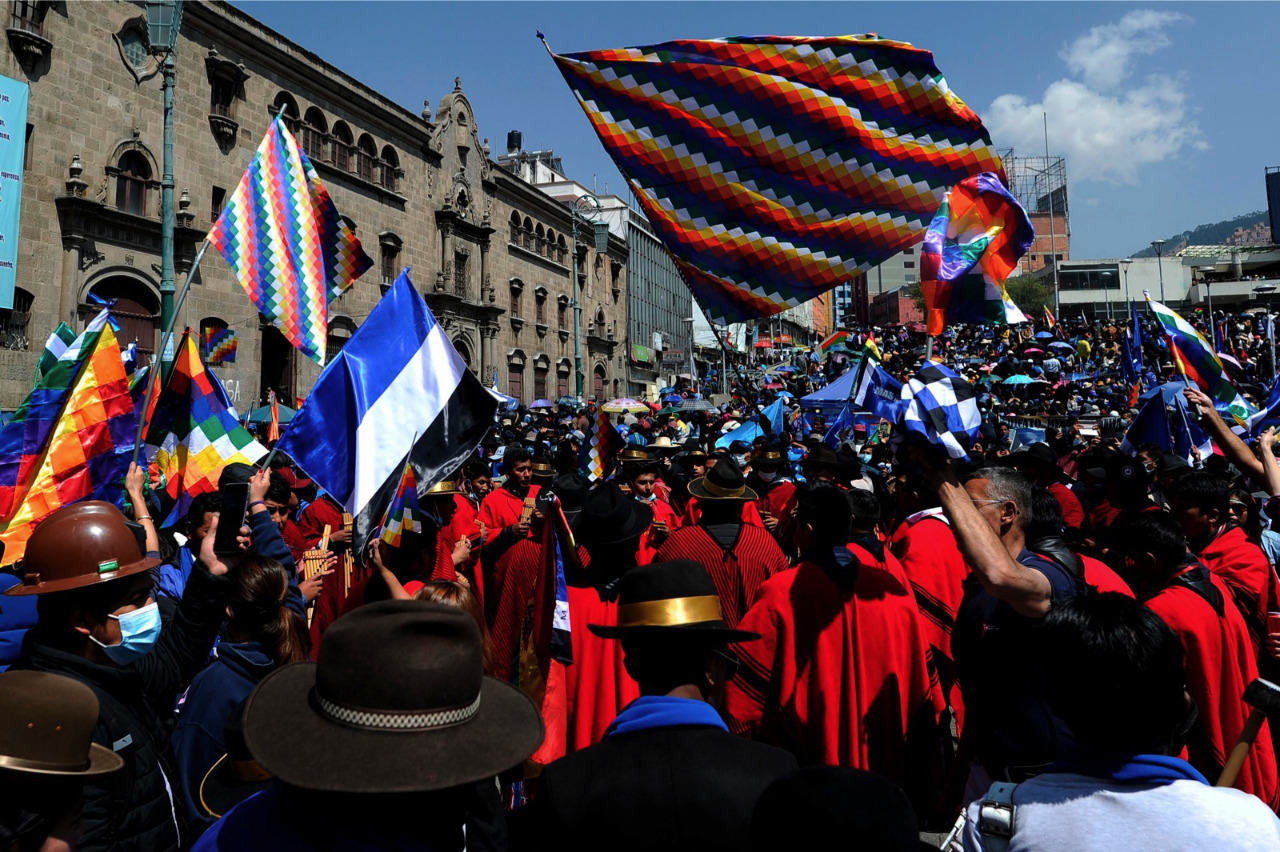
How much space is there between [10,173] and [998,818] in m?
21.7

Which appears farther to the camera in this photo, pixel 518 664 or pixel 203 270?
pixel 203 270

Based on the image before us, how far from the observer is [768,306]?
189 inches

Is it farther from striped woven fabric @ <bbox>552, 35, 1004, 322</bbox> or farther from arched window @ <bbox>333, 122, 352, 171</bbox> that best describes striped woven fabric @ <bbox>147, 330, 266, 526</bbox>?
arched window @ <bbox>333, 122, 352, 171</bbox>

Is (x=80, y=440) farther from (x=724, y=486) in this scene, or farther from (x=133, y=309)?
(x=133, y=309)

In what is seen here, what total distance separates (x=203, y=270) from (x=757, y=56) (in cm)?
2244

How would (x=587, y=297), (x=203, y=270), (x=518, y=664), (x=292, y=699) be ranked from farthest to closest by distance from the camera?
(x=587, y=297) < (x=203, y=270) < (x=518, y=664) < (x=292, y=699)

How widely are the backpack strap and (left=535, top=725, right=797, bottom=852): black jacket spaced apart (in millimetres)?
400

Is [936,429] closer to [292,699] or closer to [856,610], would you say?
[856,610]

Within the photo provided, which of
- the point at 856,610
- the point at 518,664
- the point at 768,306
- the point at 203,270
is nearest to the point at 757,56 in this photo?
the point at 768,306

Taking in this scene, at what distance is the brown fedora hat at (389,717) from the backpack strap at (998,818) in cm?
96

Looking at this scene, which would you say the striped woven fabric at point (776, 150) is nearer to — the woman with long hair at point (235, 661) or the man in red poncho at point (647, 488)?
the man in red poncho at point (647, 488)

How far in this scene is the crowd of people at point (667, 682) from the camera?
5.08 feet

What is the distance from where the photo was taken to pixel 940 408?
3.63 m

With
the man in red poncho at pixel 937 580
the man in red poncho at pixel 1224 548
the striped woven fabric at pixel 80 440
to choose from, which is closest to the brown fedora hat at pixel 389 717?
the man in red poncho at pixel 937 580
